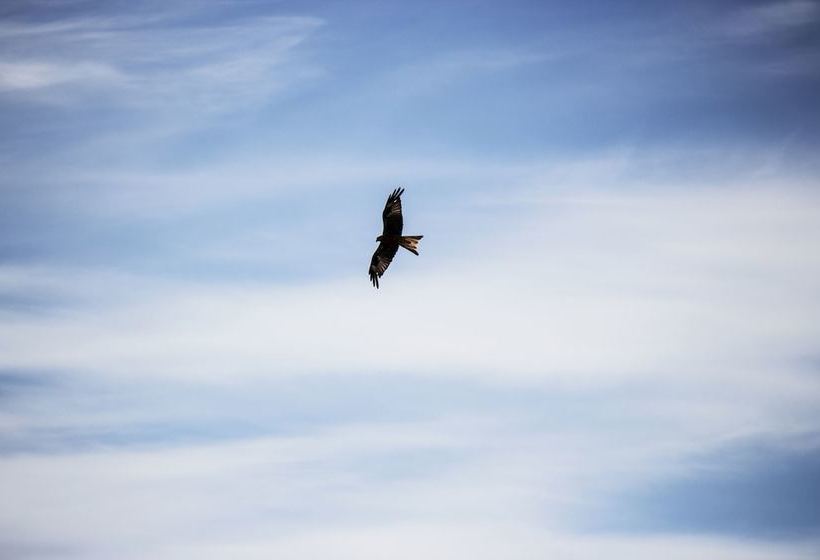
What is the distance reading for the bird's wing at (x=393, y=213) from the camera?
59469 millimetres

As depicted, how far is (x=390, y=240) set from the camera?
6025cm

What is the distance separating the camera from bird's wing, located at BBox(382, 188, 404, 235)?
5947 cm

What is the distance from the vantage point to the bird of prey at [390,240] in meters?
59.5

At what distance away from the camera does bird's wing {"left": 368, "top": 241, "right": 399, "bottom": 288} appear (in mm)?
60625

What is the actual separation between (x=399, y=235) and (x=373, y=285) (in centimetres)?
351

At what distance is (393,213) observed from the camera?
2344 inches

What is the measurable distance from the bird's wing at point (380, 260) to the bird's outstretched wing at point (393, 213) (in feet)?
4.02

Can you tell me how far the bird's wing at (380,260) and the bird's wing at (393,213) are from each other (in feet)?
4.02

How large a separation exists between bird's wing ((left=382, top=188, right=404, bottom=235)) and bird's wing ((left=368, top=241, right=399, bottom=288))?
123cm

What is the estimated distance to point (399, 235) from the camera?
60.2 metres

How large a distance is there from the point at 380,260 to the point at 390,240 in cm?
161

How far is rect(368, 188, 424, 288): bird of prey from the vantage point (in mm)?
59531

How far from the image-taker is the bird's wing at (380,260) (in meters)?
60.6

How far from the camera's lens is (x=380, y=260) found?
61156 mm
